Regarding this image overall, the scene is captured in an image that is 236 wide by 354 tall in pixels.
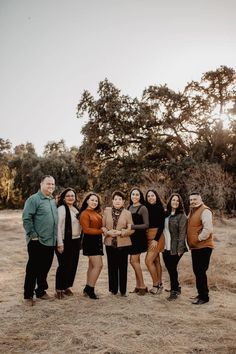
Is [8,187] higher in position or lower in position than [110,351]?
higher

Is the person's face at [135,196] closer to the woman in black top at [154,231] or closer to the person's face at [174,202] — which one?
the woman in black top at [154,231]

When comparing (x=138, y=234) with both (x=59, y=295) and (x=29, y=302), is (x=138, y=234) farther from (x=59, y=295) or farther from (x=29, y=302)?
(x=29, y=302)

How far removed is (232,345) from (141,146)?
15.9 m

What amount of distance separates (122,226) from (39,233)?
1264mm

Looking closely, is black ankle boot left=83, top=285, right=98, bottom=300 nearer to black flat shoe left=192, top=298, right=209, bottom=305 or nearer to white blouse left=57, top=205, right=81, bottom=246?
white blouse left=57, top=205, right=81, bottom=246

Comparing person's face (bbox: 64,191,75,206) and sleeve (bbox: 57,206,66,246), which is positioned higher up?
person's face (bbox: 64,191,75,206)

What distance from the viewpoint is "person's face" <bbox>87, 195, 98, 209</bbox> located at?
5469 millimetres

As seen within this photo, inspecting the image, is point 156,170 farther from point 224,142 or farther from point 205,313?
point 205,313

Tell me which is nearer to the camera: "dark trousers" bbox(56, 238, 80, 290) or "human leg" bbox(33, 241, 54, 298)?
"human leg" bbox(33, 241, 54, 298)

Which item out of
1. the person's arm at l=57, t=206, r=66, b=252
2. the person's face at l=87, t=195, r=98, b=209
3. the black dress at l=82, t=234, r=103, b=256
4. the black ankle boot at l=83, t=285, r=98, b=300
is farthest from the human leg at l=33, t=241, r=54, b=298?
the person's face at l=87, t=195, r=98, b=209

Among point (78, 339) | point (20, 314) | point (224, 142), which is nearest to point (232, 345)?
point (78, 339)

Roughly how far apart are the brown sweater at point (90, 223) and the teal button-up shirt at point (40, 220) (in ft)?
1.42

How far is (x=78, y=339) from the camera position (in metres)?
3.87

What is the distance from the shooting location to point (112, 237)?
5.47 metres
